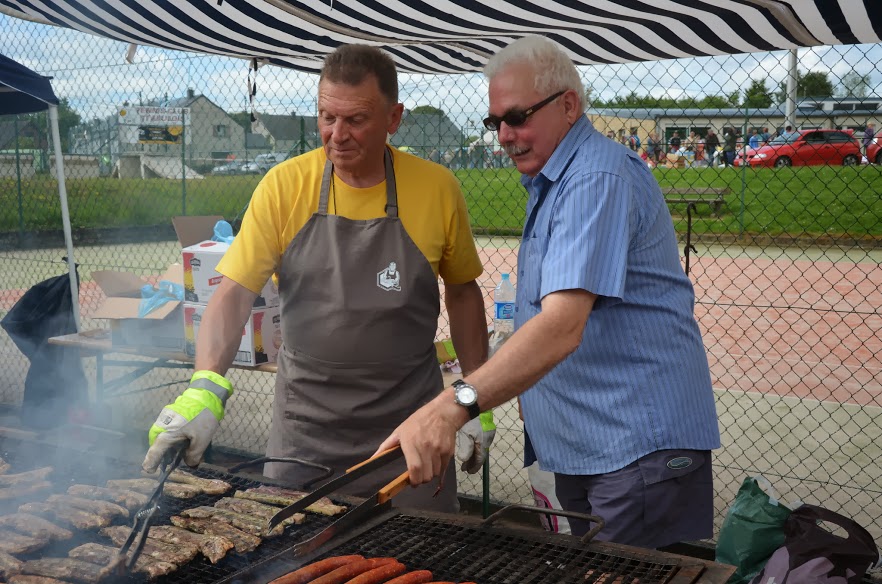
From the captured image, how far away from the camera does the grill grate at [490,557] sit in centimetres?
200

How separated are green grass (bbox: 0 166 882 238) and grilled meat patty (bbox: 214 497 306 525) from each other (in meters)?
14.0

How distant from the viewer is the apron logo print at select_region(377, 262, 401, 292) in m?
3.01

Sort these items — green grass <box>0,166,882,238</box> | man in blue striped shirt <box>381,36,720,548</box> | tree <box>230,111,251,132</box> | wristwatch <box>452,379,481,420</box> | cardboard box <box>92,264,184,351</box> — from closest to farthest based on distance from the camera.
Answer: wristwatch <box>452,379,481,420</box>
man in blue striped shirt <box>381,36,720,548</box>
cardboard box <box>92,264,184,351</box>
tree <box>230,111,251,132</box>
green grass <box>0,166,882,238</box>

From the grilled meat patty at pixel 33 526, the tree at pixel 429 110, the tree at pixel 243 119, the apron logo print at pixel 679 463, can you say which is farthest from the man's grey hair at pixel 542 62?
the tree at pixel 243 119

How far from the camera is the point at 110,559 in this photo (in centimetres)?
222

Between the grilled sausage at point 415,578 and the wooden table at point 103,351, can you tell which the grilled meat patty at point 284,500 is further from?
the wooden table at point 103,351

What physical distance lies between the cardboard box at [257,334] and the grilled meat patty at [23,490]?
207 centimetres

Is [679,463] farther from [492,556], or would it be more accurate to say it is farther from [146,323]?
[146,323]

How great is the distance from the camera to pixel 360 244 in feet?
9.84

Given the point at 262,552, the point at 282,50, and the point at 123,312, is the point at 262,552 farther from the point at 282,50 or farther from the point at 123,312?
the point at 123,312

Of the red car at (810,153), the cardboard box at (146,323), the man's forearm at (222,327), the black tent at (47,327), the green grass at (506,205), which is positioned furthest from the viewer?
the red car at (810,153)

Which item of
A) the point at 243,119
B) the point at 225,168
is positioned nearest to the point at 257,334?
Result: the point at 243,119

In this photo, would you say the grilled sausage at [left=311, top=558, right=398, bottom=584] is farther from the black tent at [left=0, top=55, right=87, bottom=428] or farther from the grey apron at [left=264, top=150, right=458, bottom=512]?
the black tent at [left=0, top=55, right=87, bottom=428]

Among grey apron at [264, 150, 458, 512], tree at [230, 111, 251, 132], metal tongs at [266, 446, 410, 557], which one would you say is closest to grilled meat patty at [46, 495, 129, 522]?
grey apron at [264, 150, 458, 512]
